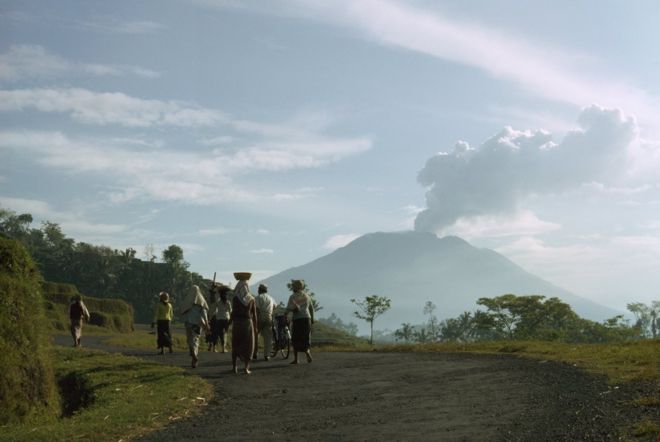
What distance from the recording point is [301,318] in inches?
689

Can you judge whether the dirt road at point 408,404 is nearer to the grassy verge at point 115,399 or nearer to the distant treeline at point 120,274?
the grassy verge at point 115,399

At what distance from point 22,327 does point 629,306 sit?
4599 inches

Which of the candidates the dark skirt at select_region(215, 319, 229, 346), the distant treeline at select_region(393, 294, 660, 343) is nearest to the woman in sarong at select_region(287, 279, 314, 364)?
the dark skirt at select_region(215, 319, 229, 346)

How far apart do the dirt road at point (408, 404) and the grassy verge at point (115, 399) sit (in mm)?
465

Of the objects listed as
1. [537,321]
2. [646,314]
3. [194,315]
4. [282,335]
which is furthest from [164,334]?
[646,314]

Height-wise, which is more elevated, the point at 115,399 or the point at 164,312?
the point at 164,312

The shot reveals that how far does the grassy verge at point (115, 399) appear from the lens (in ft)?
29.7

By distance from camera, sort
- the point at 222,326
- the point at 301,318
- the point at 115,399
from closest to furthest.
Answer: the point at 115,399 → the point at 301,318 → the point at 222,326

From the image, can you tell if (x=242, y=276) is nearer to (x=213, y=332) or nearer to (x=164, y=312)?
(x=213, y=332)

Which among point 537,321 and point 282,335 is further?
point 537,321

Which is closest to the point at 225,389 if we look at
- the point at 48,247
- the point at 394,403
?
the point at 394,403

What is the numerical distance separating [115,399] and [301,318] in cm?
656

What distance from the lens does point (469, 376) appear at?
45.5 feet

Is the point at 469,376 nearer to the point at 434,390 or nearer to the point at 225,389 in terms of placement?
the point at 434,390
